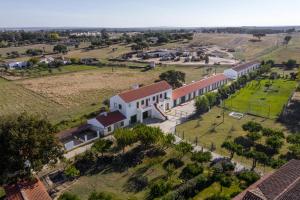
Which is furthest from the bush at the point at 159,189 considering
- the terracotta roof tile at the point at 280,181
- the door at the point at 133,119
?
the door at the point at 133,119

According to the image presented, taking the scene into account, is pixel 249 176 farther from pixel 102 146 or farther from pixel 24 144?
pixel 24 144

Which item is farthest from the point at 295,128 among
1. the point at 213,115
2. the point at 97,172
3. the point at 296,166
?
the point at 97,172

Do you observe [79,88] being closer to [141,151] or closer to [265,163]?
[141,151]

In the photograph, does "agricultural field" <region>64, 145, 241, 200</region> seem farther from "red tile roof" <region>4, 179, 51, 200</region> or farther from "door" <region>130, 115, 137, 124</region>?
"door" <region>130, 115, 137, 124</region>

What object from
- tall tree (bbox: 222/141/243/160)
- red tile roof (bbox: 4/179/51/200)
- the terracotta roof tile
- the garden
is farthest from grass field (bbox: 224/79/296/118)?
red tile roof (bbox: 4/179/51/200)

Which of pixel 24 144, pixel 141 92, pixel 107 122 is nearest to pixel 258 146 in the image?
pixel 141 92

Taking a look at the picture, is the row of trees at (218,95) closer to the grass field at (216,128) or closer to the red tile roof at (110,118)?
the grass field at (216,128)
